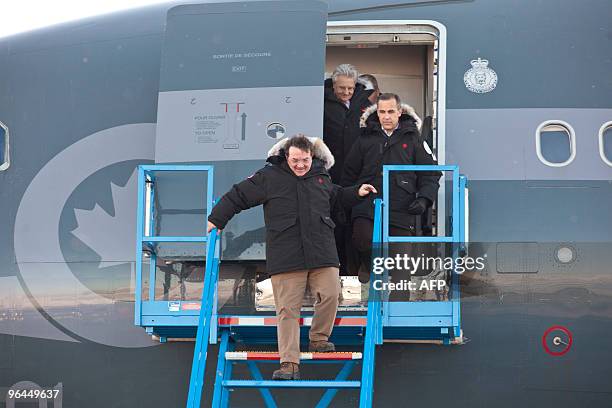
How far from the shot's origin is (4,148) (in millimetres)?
8570

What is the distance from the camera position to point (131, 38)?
863cm

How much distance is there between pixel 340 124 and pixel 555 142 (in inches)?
68.4

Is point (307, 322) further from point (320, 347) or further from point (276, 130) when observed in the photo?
point (276, 130)

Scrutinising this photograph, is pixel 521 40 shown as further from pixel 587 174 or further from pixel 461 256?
pixel 461 256

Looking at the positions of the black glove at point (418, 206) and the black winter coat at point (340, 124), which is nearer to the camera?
the black glove at point (418, 206)

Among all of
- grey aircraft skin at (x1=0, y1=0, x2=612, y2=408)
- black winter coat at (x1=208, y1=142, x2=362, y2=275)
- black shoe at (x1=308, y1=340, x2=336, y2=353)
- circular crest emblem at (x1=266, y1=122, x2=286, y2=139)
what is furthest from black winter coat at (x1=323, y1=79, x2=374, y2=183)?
black shoe at (x1=308, y1=340, x2=336, y2=353)

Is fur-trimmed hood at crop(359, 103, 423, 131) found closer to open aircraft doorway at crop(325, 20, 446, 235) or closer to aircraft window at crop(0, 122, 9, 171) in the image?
open aircraft doorway at crop(325, 20, 446, 235)

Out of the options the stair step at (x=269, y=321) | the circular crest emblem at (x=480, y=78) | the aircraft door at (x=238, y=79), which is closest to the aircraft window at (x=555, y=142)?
the circular crest emblem at (x=480, y=78)

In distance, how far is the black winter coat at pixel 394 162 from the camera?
7195 millimetres

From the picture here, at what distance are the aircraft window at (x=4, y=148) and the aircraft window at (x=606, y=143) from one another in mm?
4981

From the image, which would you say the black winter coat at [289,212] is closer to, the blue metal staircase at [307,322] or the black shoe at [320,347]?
the blue metal staircase at [307,322]

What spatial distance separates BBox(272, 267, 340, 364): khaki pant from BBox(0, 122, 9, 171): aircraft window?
3.12 metres

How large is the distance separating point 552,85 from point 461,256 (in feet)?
5.55

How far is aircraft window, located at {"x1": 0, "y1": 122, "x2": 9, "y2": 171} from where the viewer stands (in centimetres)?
852
